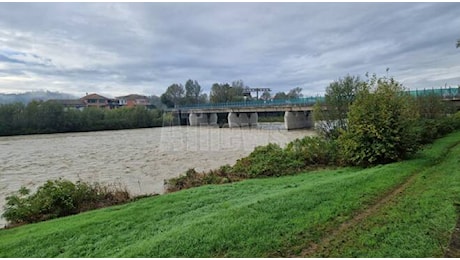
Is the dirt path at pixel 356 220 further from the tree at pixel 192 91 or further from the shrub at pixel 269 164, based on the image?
the tree at pixel 192 91

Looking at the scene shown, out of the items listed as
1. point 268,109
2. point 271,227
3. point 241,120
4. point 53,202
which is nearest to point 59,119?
point 241,120

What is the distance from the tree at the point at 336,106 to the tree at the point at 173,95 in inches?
3409

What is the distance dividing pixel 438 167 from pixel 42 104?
73391mm

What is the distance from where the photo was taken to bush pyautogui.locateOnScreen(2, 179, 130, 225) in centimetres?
862

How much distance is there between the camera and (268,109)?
54.8m

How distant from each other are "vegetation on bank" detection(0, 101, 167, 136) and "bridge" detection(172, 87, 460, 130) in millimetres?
13524

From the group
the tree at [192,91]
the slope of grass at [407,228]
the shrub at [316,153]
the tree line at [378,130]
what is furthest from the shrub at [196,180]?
the tree at [192,91]

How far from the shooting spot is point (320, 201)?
6.57 metres

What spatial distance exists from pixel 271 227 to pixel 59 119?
70.8 meters

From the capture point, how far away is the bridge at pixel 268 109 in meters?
29.0

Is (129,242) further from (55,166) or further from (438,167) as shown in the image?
(55,166)

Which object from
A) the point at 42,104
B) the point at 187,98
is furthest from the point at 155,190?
the point at 187,98

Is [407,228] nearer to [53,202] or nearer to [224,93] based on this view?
[53,202]

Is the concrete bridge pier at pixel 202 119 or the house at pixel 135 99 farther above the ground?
the house at pixel 135 99
